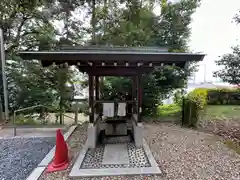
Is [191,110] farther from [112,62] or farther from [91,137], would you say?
[112,62]

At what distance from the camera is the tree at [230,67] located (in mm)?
7242

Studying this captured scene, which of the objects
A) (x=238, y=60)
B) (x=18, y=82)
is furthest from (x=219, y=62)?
(x=18, y=82)

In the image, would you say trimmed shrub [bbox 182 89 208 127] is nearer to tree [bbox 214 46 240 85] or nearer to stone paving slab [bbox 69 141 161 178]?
tree [bbox 214 46 240 85]

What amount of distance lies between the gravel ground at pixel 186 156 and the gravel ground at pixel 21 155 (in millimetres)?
624

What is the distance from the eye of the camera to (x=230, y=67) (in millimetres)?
7586

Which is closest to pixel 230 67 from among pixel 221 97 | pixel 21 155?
pixel 221 97

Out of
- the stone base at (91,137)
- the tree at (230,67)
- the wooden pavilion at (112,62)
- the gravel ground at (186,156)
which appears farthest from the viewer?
the tree at (230,67)

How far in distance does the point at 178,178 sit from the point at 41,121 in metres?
6.87

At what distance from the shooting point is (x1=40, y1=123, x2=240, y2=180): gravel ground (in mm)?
3178

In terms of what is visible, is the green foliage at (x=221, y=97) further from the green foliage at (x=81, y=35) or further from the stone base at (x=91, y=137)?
the stone base at (x=91, y=137)

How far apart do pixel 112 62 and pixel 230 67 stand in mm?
6010

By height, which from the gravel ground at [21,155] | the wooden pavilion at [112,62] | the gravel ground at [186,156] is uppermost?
the wooden pavilion at [112,62]

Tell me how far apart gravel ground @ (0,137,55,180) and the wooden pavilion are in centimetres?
131

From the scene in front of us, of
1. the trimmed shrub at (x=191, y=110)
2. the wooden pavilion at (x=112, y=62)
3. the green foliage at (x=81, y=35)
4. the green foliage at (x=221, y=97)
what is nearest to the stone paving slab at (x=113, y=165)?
the wooden pavilion at (x=112, y=62)
